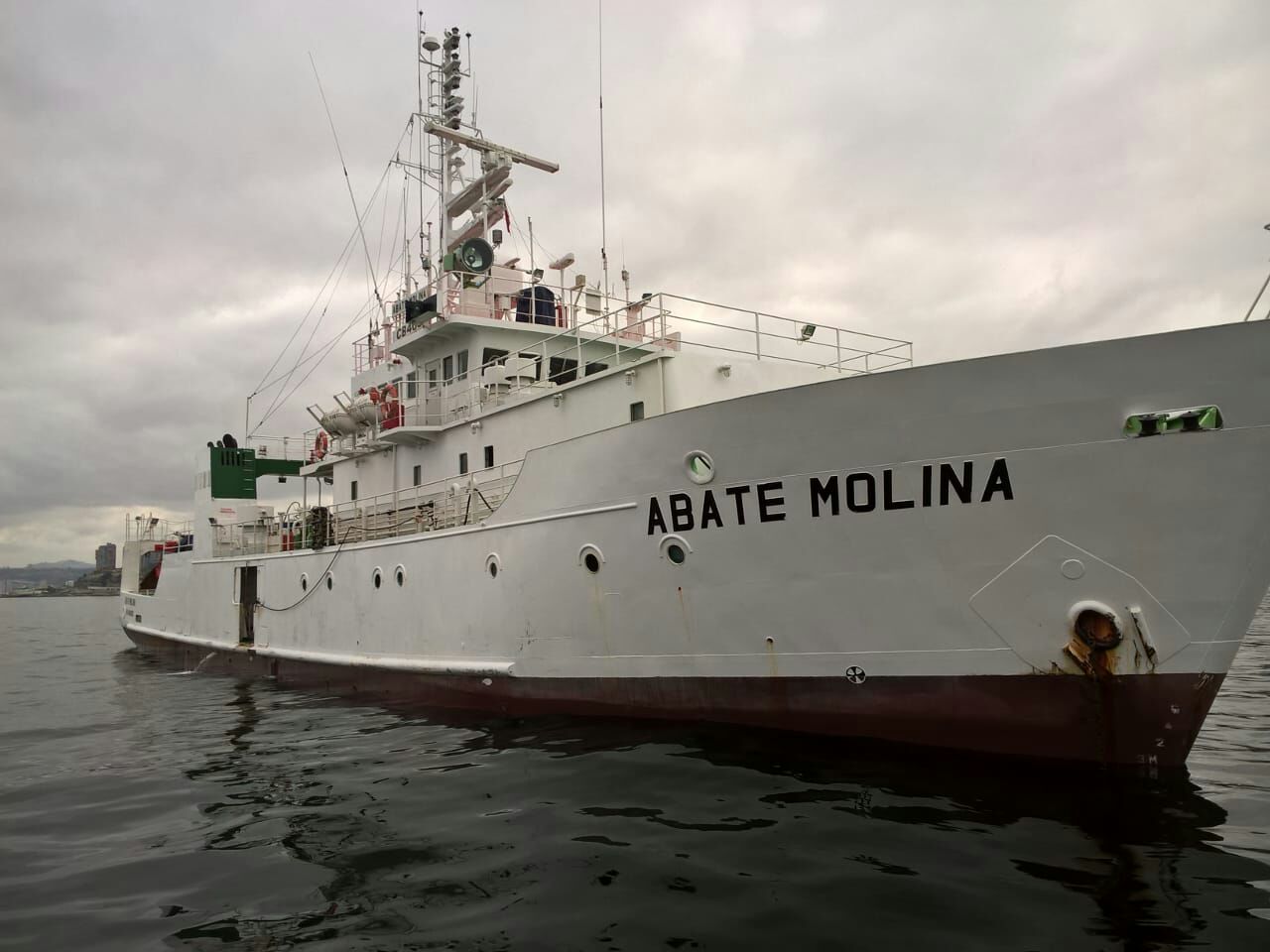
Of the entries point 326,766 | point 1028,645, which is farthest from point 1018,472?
point 326,766

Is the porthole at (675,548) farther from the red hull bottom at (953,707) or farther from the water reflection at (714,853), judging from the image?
A: the water reflection at (714,853)

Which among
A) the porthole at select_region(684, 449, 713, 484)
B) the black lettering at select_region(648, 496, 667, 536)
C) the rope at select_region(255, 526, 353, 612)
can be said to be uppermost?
the porthole at select_region(684, 449, 713, 484)

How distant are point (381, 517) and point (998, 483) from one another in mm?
11646

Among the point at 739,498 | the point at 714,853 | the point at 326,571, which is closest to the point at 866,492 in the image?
the point at 739,498

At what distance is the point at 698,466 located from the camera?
892 cm

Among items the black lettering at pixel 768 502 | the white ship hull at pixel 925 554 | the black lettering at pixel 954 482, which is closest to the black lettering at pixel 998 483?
the white ship hull at pixel 925 554

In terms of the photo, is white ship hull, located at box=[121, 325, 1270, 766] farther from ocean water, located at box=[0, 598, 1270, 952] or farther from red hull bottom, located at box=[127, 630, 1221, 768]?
ocean water, located at box=[0, 598, 1270, 952]

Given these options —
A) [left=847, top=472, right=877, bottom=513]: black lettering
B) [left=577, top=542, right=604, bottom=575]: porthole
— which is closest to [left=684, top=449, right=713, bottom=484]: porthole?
[left=847, top=472, right=877, bottom=513]: black lettering

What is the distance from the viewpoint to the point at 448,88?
19.4 m

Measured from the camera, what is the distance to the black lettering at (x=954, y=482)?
752cm

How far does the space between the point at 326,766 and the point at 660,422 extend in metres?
5.43

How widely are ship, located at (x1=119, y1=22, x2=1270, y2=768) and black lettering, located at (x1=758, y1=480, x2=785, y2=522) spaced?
0.13ft

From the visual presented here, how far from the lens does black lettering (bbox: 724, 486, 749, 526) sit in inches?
340

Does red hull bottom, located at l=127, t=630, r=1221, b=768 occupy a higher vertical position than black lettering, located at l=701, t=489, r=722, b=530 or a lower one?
lower
